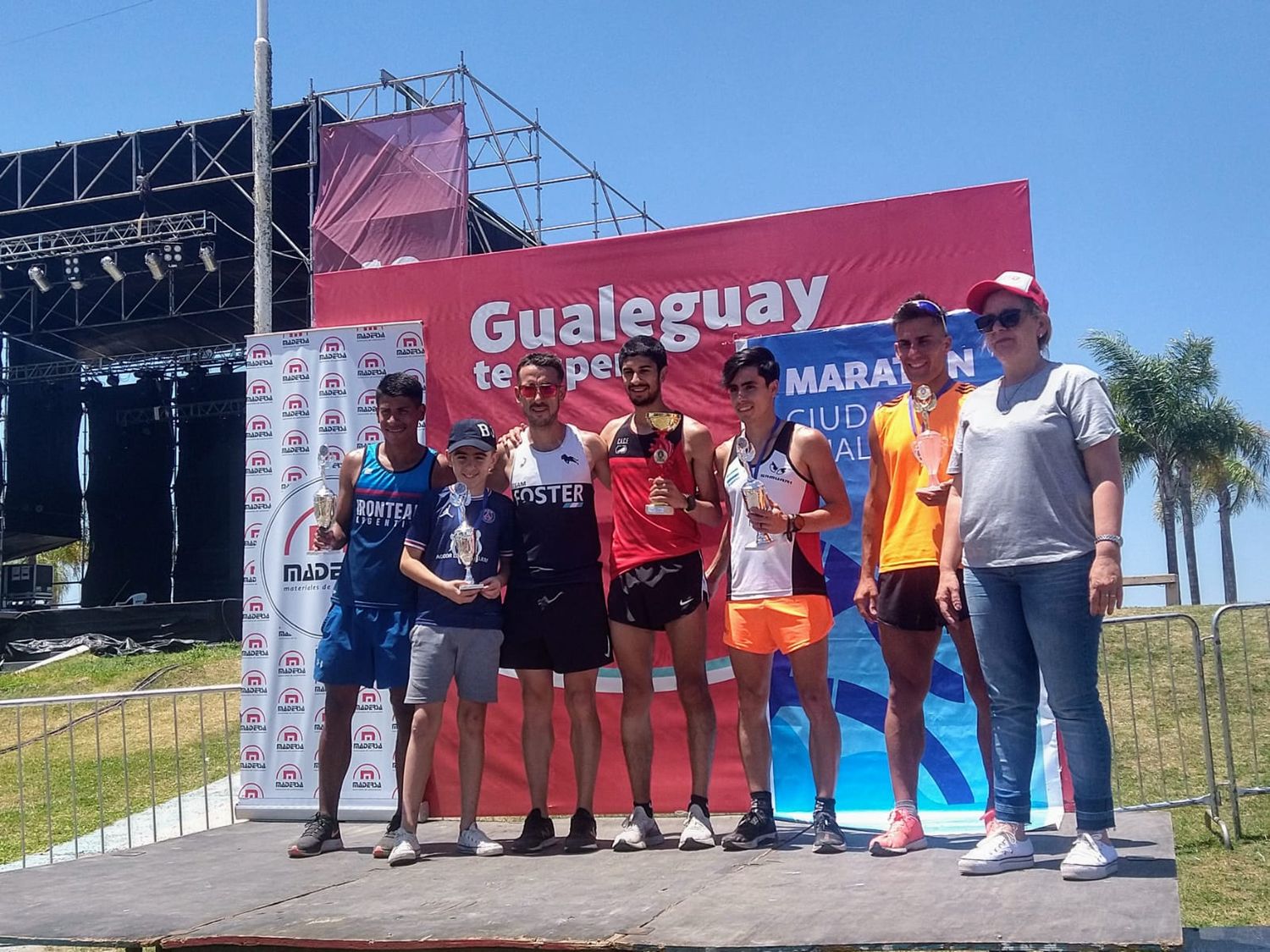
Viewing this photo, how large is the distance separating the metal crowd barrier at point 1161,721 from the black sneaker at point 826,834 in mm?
2119

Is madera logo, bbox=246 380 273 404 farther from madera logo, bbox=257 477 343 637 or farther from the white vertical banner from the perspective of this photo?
madera logo, bbox=257 477 343 637

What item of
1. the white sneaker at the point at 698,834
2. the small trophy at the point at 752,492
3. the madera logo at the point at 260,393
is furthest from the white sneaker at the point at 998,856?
the madera logo at the point at 260,393

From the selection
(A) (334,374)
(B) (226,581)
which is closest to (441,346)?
(A) (334,374)

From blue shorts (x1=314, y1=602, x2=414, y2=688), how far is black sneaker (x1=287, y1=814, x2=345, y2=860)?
0.62 meters

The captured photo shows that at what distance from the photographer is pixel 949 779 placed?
4.90 metres

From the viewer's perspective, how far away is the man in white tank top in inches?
163

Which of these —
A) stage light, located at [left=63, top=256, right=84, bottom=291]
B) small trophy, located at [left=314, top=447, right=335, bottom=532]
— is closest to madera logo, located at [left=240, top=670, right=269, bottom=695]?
small trophy, located at [left=314, top=447, right=335, bottom=532]

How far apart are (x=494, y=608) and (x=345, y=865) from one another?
1.16 metres

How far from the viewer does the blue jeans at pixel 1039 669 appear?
3.31 metres

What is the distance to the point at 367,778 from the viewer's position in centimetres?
573

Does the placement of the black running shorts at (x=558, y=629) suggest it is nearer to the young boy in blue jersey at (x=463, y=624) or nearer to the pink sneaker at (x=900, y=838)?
the young boy in blue jersey at (x=463, y=624)

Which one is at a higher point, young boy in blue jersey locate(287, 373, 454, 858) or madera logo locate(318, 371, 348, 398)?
madera logo locate(318, 371, 348, 398)

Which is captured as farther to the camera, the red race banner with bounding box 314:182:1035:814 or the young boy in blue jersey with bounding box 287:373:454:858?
the red race banner with bounding box 314:182:1035:814

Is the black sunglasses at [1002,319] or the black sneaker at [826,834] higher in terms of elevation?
the black sunglasses at [1002,319]
